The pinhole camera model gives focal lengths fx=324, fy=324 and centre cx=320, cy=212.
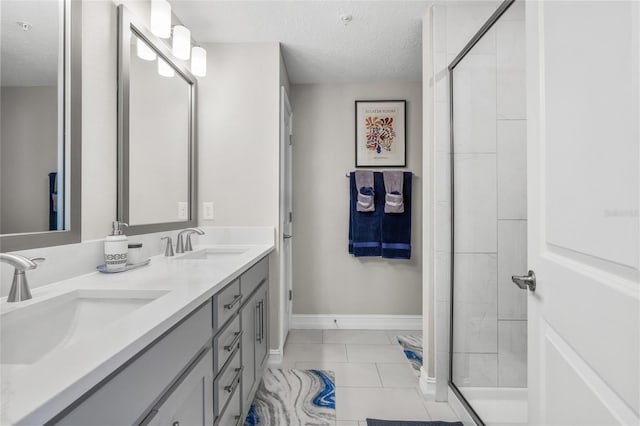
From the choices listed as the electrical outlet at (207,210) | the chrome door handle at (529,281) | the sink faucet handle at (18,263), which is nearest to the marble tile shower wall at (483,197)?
the chrome door handle at (529,281)

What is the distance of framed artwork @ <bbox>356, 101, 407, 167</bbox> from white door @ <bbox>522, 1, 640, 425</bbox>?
2.06 meters

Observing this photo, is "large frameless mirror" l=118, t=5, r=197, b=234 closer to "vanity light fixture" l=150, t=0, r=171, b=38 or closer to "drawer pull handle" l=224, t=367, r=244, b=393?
"vanity light fixture" l=150, t=0, r=171, b=38

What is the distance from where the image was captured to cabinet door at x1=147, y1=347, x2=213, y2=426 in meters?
0.79

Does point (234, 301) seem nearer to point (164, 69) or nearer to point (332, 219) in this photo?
point (164, 69)

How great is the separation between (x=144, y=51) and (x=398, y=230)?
2.31 m

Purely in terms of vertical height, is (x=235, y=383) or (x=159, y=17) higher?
(x=159, y=17)

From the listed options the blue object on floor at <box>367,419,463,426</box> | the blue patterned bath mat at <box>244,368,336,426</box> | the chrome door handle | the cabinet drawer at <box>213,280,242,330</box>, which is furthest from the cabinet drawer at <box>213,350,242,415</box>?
the chrome door handle

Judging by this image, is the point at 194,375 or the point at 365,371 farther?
the point at 365,371

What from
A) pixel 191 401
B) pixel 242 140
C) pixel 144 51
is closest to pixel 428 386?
pixel 191 401

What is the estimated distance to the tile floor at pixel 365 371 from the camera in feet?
5.91

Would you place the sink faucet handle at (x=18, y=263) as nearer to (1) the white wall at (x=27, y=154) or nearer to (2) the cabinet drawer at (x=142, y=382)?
(1) the white wall at (x=27, y=154)

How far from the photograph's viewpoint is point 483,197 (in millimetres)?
1673

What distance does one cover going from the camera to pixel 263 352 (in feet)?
6.46

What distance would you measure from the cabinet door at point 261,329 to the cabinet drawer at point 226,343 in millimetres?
392
